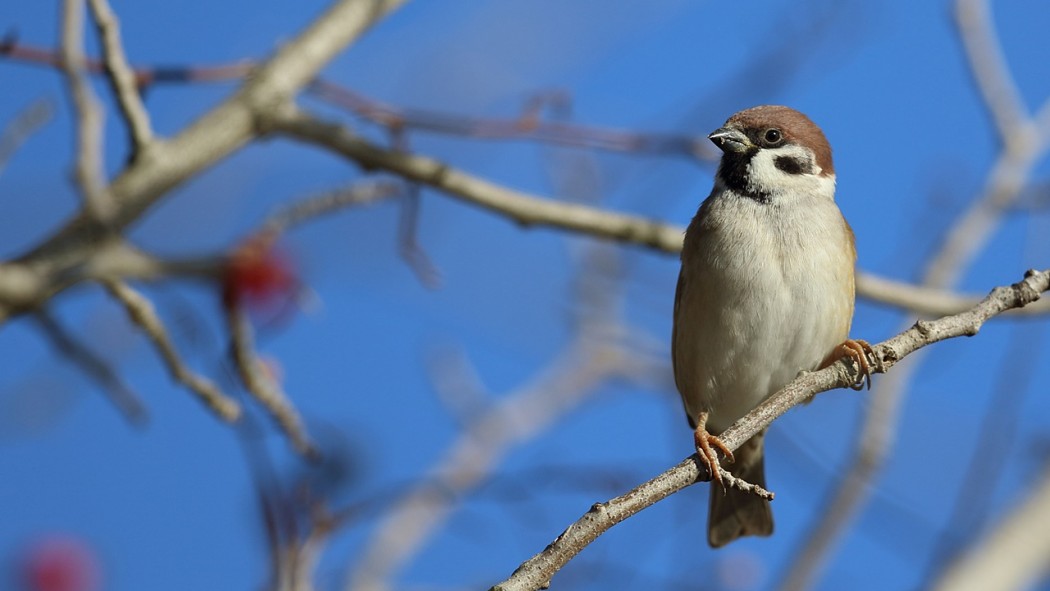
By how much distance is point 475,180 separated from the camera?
13.4 ft

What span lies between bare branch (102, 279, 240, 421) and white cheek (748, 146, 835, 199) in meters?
2.31

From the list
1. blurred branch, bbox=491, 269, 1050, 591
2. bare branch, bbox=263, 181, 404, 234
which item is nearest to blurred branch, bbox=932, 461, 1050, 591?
blurred branch, bbox=491, 269, 1050, 591

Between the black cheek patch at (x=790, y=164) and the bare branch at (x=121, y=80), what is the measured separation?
98.2 inches

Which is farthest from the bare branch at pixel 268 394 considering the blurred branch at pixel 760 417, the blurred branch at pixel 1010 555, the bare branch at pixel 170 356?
the blurred branch at pixel 1010 555

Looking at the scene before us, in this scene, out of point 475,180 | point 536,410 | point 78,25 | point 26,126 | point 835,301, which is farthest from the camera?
point 536,410

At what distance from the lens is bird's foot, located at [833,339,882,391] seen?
3491mm

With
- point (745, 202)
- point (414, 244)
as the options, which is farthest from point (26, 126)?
point (745, 202)

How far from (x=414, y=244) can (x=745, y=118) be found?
5.26ft

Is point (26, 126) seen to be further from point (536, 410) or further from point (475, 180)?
point (536, 410)

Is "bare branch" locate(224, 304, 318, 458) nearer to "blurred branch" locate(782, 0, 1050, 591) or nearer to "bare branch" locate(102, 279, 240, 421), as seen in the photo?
"bare branch" locate(102, 279, 240, 421)

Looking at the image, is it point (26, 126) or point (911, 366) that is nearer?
point (26, 126)

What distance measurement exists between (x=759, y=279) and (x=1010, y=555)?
274cm

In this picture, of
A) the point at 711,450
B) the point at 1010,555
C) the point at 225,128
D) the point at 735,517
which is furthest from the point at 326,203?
the point at 1010,555

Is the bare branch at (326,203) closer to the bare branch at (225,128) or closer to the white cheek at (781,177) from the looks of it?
the bare branch at (225,128)
